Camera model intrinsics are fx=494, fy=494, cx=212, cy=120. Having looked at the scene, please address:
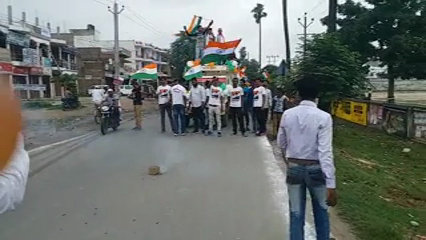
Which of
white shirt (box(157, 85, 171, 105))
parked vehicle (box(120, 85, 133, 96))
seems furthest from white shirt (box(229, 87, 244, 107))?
parked vehicle (box(120, 85, 133, 96))

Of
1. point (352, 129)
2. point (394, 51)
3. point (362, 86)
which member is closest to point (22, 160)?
point (362, 86)

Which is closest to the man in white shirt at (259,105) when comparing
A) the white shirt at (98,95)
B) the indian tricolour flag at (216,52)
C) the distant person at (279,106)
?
the distant person at (279,106)

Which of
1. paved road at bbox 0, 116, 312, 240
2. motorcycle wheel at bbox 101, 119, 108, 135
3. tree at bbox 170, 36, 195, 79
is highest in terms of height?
tree at bbox 170, 36, 195, 79

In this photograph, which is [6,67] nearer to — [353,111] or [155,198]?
[155,198]

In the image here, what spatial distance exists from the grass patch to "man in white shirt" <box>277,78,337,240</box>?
1311mm

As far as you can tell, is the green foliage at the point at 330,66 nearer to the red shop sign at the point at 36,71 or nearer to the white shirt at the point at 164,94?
the white shirt at the point at 164,94

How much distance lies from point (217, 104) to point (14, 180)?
1223cm

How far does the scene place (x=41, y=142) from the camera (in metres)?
13.5

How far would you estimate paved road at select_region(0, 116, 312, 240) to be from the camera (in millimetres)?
5500

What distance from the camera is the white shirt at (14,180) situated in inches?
80.0

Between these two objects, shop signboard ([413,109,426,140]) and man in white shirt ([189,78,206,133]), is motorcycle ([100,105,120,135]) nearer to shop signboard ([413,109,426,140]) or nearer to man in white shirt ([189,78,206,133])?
man in white shirt ([189,78,206,133])

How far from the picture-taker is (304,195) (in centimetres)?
455

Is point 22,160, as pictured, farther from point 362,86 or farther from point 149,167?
point 362,86

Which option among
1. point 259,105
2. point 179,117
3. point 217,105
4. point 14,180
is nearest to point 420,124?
point 259,105
